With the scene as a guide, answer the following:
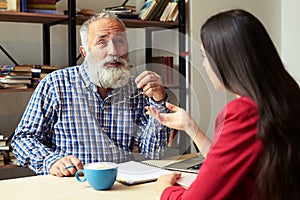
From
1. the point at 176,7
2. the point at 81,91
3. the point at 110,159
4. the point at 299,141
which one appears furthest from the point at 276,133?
the point at 176,7

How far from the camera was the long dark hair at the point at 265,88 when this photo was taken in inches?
33.5

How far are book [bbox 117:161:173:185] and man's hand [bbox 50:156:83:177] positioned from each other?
0.14 meters

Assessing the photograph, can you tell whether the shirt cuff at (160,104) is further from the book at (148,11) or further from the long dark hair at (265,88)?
the book at (148,11)

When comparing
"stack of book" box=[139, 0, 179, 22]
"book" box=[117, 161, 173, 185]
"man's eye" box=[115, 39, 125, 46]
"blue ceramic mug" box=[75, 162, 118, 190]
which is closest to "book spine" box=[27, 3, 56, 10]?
"stack of book" box=[139, 0, 179, 22]

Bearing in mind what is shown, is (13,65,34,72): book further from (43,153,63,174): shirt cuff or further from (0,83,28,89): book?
(43,153,63,174): shirt cuff

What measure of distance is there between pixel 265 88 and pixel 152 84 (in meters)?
0.82

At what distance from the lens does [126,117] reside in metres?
1.87

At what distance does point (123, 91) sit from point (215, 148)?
110 cm

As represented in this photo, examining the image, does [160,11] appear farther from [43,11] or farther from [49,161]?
[49,161]

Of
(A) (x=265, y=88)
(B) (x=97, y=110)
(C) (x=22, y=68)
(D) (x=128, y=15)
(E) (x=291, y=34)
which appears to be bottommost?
(B) (x=97, y=110)

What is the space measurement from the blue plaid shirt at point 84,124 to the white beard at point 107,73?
1.2 inches

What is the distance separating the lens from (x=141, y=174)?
1385 millimetres

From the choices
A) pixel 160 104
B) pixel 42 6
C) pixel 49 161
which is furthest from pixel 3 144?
pixel 160 104

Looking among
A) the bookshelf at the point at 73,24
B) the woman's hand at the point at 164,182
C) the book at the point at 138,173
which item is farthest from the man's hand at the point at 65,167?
the bookshelf at the point at 73,24
